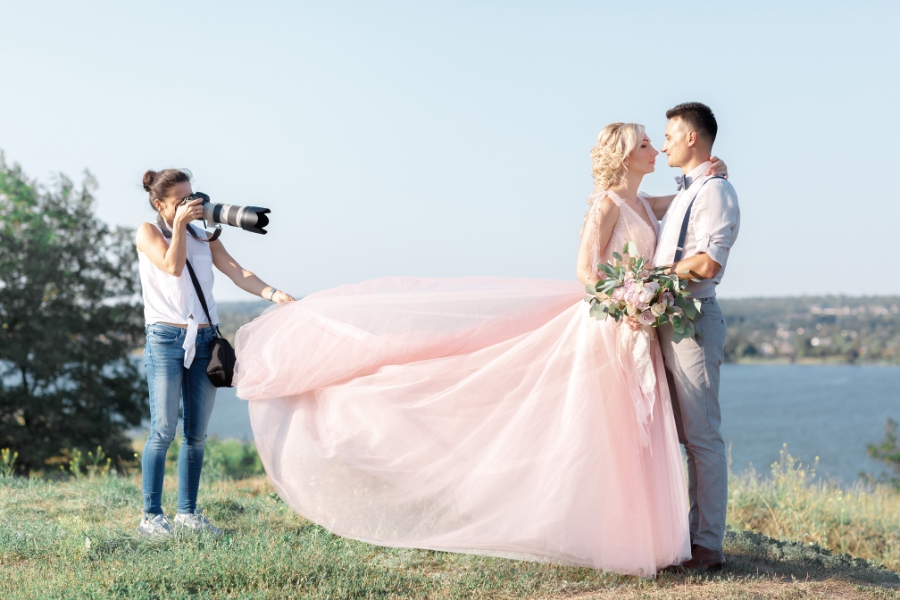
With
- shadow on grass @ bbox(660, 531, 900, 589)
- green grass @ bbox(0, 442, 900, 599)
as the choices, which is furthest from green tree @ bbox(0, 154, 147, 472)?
shadow on grass @ bbox(660, 531, 900, 589)

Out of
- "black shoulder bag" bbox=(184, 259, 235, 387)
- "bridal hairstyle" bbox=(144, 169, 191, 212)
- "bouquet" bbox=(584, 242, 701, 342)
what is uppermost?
"bridal hairstyle" bbox=(144, 169, 191, 212)

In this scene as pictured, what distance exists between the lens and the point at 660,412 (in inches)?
176

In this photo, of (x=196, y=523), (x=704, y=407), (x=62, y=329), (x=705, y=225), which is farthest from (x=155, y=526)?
(x=62, y=329)

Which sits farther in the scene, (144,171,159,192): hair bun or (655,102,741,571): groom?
(144,171,159,192): hair bun

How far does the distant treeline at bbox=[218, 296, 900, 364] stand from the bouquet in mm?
67818

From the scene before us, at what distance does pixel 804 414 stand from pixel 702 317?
72301 millimetres

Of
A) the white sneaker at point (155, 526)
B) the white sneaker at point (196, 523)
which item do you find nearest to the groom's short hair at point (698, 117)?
the white sneaker at point (196, 523)

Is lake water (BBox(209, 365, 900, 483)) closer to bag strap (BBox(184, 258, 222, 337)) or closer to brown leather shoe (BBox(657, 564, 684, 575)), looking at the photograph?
bag strap (BBox(184, 258, 222, 337))

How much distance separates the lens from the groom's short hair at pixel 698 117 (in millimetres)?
4652

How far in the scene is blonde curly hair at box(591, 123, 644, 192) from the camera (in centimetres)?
459

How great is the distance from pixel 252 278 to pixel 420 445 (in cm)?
174

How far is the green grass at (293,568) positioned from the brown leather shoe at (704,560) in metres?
0.09

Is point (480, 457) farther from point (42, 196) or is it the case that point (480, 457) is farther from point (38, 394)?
point (42, 196)

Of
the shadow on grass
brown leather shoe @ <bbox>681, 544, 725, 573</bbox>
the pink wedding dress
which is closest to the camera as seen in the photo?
the pink wedding dress
